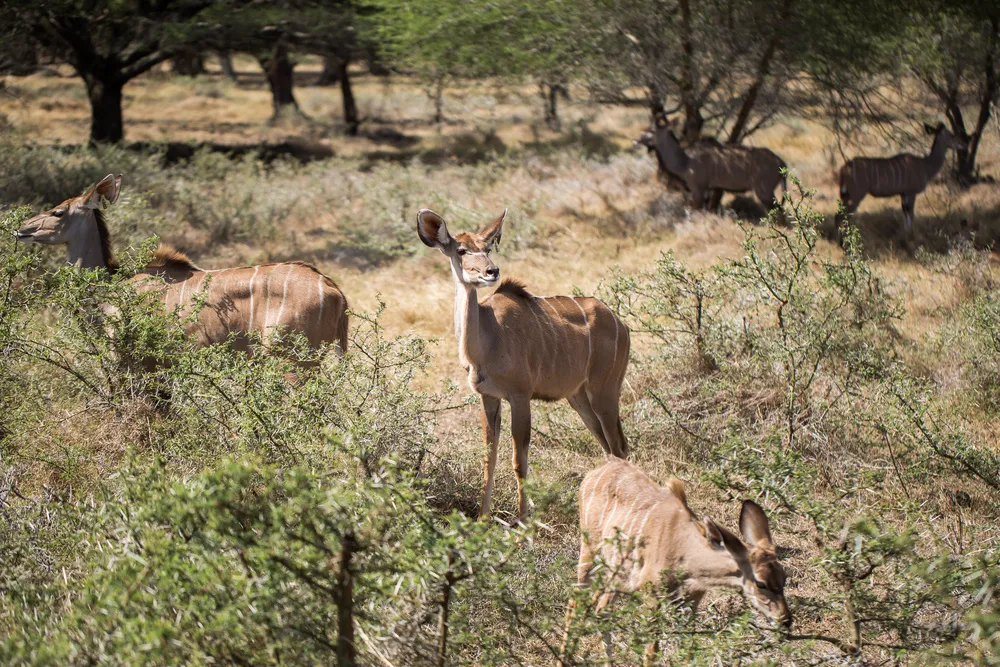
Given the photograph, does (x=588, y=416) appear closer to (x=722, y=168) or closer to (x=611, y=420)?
(x=611, y=420)

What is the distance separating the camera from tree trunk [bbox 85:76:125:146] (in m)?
15.0

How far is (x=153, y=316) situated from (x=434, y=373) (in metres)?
2.72

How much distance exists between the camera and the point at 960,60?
41.8 feet

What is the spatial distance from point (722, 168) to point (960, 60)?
14.4 ft

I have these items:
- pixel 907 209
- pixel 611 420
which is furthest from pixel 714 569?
pixel 907 209

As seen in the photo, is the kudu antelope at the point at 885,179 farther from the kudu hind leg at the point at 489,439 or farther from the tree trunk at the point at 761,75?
the kudu hind leg at the point at 489,439

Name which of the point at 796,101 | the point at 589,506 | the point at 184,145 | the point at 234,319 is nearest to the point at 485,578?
the point at 589,506

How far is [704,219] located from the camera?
1066cm

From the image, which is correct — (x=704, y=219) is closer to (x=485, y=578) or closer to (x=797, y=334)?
(x=797, y=334)

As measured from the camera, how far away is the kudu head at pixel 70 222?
6379mm

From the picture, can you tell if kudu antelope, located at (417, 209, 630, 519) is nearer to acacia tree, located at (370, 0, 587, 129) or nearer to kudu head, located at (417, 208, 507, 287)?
kudu head, located at (417, 208, 507, 287)

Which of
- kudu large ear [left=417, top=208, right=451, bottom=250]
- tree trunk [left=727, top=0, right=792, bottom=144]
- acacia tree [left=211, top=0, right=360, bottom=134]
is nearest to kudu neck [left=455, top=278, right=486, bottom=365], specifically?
kudu large ear [left=417, top=208, right=451, bottom=250]

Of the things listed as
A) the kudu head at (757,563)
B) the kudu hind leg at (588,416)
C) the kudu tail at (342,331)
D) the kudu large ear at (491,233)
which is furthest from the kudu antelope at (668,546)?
the kudu tail at (342,331)

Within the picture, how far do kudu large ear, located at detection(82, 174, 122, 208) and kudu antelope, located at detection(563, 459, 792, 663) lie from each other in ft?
13.7
